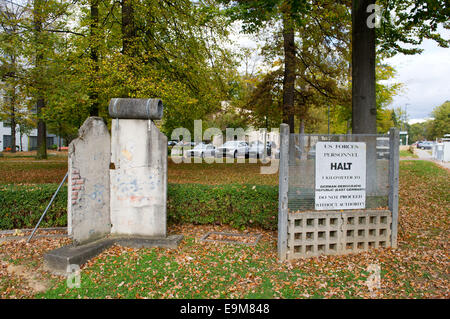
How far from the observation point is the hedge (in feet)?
22.4

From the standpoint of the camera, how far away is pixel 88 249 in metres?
5.40

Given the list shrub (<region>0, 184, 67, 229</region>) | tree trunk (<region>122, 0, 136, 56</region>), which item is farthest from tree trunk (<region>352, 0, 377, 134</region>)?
tree trunk (<region>122, 0, 136, 56</region>)

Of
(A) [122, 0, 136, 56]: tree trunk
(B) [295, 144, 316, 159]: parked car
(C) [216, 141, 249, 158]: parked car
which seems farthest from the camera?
(C) [216, 141, 249, 158]: parked car

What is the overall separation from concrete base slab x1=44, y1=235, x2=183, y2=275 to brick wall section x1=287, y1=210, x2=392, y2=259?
7.73ft

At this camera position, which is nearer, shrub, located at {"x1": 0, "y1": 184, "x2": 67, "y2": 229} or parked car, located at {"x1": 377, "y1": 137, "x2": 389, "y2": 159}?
parked car, located at {"x1": 377, "y1": 137, "x2": 389, "y2": 159}

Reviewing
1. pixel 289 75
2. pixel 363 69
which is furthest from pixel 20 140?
pixel 363 69

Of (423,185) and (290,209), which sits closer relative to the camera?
(290,209)

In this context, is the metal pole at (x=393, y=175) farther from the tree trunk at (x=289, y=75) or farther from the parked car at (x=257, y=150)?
the parked car at (x=257, y=150)

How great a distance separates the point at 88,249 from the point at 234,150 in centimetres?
2551

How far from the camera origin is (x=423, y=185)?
41.2 feet

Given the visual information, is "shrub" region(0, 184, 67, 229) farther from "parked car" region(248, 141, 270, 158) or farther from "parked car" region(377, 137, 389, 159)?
"parked car" region(248, 141, 270, 158)
